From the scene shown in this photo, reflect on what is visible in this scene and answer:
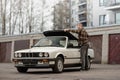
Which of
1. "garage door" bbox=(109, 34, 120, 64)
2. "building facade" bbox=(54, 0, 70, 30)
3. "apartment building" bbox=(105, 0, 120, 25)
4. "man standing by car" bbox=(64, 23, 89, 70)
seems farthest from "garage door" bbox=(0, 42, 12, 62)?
"building facade" bbox=(54, 0, 70, 30)

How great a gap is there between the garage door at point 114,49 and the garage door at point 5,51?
1372 centimetres

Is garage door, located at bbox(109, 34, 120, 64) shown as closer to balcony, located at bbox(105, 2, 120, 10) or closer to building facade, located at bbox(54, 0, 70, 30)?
balcony, located at bbox(105, 2, 120, 10)

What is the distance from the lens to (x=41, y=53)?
1553cm

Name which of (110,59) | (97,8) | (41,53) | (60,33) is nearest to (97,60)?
(110,59)

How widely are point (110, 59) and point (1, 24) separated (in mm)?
37007

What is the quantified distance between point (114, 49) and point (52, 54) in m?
13.7

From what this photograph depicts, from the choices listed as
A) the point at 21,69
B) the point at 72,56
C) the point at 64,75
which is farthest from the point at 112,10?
the point at 64,75

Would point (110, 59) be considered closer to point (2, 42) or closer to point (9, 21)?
point (2, 42)

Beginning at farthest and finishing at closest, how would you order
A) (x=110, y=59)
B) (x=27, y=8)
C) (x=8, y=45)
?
(x=27, y=8)
(x=8, y=45)
(x=110, y=59)

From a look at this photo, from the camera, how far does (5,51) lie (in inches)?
1598

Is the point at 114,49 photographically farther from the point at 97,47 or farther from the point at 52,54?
the point at 52,54

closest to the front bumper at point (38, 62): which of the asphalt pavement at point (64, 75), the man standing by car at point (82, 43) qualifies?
the asphalt pavement at point (64, 75)

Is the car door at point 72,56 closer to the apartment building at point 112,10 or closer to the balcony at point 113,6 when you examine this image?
the apartment building at point 112,10

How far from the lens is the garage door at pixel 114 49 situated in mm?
28344
